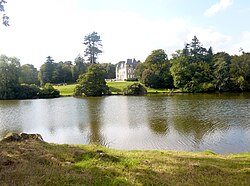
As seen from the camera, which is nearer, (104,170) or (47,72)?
(104,170)

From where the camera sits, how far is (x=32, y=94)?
61094mm

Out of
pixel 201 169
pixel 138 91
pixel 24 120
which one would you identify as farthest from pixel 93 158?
pixel 138 91

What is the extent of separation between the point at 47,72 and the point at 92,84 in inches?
1171

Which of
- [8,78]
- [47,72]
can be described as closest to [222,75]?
[8,78]

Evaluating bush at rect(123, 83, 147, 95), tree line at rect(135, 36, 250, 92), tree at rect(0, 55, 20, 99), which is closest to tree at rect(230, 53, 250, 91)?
tree line at rect(135, 36, 250, 92)

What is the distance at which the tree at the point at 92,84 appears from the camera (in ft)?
199

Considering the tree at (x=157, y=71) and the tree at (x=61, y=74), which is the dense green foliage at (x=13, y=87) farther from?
the tree at (x=157, y=71)

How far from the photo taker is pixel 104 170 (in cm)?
644

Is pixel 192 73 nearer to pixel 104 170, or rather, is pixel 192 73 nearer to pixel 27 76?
pixel 27 76

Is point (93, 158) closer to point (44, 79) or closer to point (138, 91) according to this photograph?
point (138, 91)

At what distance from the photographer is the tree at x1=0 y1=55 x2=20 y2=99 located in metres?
57.7

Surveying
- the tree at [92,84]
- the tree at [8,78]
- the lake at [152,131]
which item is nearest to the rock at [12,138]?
the lake at [152,131]

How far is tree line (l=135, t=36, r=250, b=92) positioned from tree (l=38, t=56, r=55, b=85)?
31779 millimetres

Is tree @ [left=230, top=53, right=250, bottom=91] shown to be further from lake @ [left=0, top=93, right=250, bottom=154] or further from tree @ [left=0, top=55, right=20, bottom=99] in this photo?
tree @ [left=0, top=55, right=20, bottom=99]
